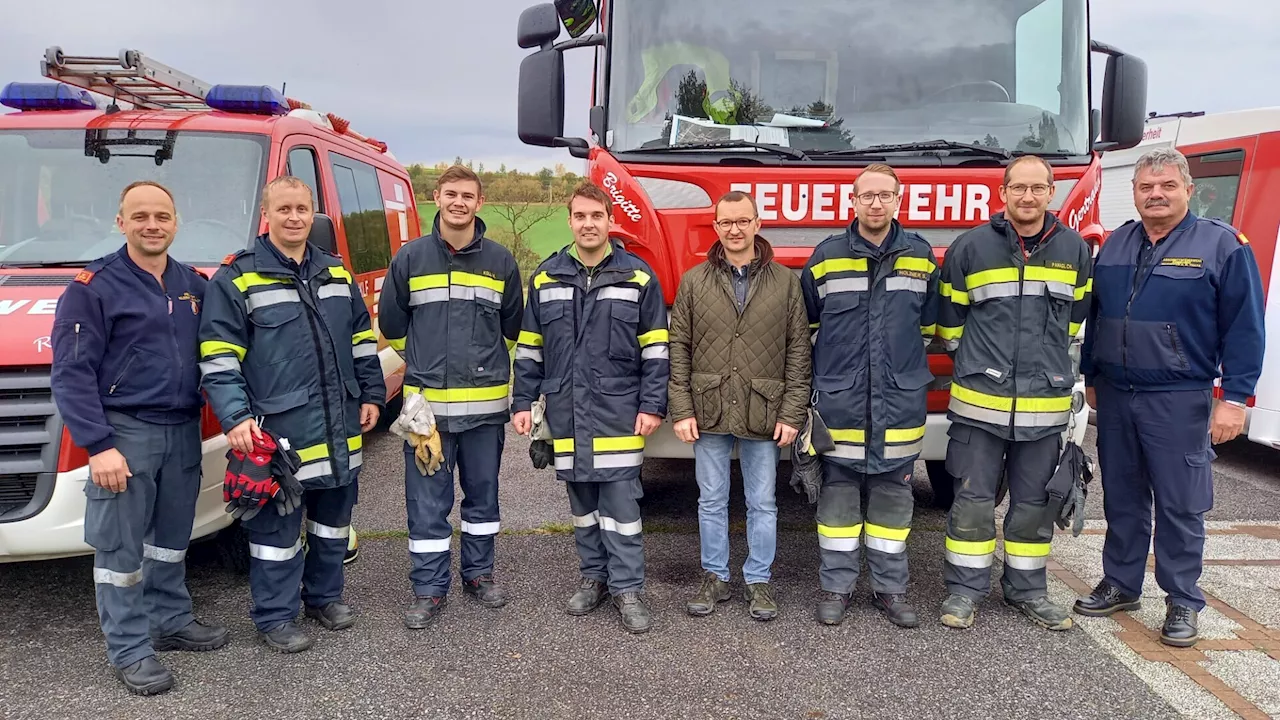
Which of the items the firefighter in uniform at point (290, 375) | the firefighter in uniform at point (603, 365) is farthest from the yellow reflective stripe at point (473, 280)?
the firefighter in uniform at point (290, 375)

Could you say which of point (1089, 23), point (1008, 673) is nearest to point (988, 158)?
point (1089, 23)

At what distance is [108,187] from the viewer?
4.28m

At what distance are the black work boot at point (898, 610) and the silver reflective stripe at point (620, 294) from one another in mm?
1673

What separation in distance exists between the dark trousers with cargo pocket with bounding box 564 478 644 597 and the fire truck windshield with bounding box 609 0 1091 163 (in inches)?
62.1

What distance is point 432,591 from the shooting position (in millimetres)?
3678

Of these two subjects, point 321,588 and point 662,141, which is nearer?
point 321,588

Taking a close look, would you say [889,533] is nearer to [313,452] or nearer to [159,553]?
[313,452]

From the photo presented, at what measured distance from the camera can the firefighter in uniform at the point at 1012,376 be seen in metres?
3.48

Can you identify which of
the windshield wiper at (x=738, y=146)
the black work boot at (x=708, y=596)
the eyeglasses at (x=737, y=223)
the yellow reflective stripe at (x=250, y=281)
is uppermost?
the windshield wiper at (x=738, y=146)

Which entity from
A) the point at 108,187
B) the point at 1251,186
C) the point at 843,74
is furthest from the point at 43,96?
the point at 1251,186

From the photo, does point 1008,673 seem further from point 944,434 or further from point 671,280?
point 671,280

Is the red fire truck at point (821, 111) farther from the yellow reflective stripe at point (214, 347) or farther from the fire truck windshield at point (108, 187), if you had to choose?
the yellow reflective stripe at point (214, 347)

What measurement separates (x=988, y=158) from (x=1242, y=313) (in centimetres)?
120

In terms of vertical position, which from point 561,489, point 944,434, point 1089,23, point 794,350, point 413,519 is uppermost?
point 1089,23
